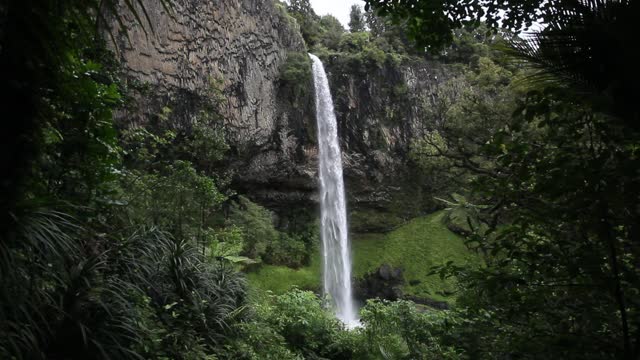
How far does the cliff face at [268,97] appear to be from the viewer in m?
13.5

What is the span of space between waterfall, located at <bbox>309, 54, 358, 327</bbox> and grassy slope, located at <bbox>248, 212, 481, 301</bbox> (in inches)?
25.0

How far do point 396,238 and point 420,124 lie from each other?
5587 millimetres

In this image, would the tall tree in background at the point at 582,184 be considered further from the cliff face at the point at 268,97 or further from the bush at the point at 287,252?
the bush at the point at 287,252

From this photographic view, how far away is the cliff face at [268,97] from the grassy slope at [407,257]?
1.92m

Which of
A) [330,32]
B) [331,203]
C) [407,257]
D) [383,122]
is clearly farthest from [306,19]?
[407,257]

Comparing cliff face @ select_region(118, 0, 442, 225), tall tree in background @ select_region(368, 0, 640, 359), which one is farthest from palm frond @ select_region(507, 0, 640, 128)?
cliff face @ select_region(118, 0, 442, 225)

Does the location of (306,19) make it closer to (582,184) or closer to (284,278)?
(284,278)

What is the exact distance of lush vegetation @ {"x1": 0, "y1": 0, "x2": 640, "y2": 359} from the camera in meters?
1.47

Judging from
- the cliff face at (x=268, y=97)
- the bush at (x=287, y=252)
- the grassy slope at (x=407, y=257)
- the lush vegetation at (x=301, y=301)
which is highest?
the cliff face at (x=268, y=97)

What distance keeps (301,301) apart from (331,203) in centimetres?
1085

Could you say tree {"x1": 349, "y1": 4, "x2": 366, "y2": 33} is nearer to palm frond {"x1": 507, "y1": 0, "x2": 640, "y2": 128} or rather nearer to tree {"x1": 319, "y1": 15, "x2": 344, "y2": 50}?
tree {"x1": 319, "y1": 15, "x2": 344, "y2": 50}

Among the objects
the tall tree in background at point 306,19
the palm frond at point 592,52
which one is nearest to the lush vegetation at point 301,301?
the palm frond at point 592,52

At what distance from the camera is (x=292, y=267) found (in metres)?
17.7

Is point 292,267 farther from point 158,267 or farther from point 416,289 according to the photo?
point 158,267
